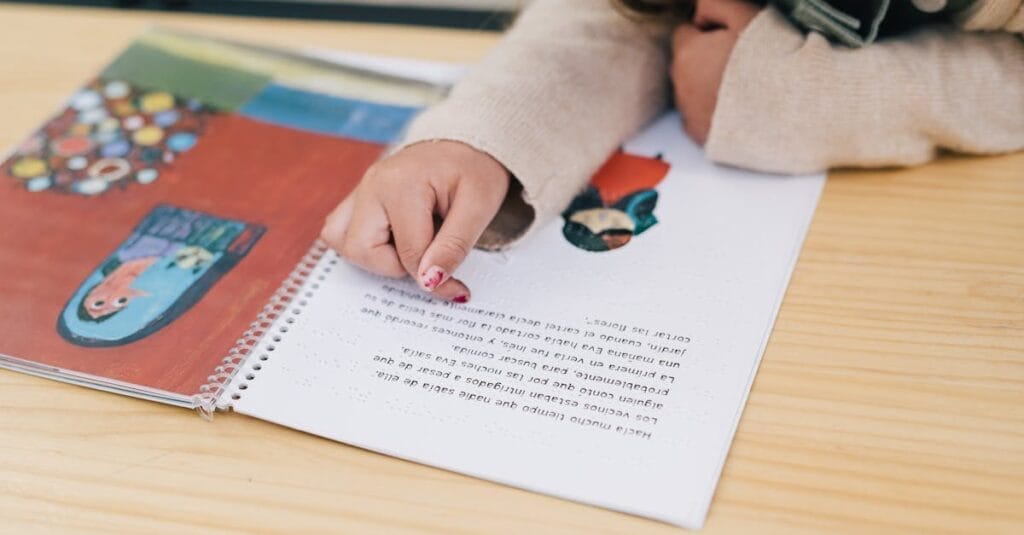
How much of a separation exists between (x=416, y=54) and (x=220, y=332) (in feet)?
0.92

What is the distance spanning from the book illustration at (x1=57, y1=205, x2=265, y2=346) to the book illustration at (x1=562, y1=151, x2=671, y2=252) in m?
0.18

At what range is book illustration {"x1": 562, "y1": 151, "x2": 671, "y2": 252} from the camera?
21.9 inches

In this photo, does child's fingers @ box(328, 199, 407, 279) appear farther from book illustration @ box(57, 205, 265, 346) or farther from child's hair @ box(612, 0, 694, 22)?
child's hair @ box(612, 0, 694, 22)

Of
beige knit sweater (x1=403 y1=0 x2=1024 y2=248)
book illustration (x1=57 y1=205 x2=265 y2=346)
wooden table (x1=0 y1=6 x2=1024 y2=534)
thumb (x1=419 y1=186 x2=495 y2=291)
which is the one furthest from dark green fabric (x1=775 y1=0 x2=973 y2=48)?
book illustration (x1=57 y1=205 x2=265 y2=346)

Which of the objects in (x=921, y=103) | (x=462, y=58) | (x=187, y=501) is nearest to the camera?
(x=187, y=501)

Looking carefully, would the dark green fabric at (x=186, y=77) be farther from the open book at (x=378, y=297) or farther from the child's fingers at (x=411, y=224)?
the child's fingers at (x=411, y=224)

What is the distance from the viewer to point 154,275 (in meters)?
0.55

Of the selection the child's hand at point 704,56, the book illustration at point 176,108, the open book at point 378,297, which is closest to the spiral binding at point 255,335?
the open book at point 378,297

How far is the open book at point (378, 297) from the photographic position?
1.47 feet

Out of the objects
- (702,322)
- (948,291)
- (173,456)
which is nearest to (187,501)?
(173,456)

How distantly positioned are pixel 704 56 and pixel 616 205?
0.10m

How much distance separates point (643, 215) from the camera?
0.57m

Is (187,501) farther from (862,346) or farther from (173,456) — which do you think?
(862,346)

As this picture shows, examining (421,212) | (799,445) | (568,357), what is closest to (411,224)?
(421,212)
